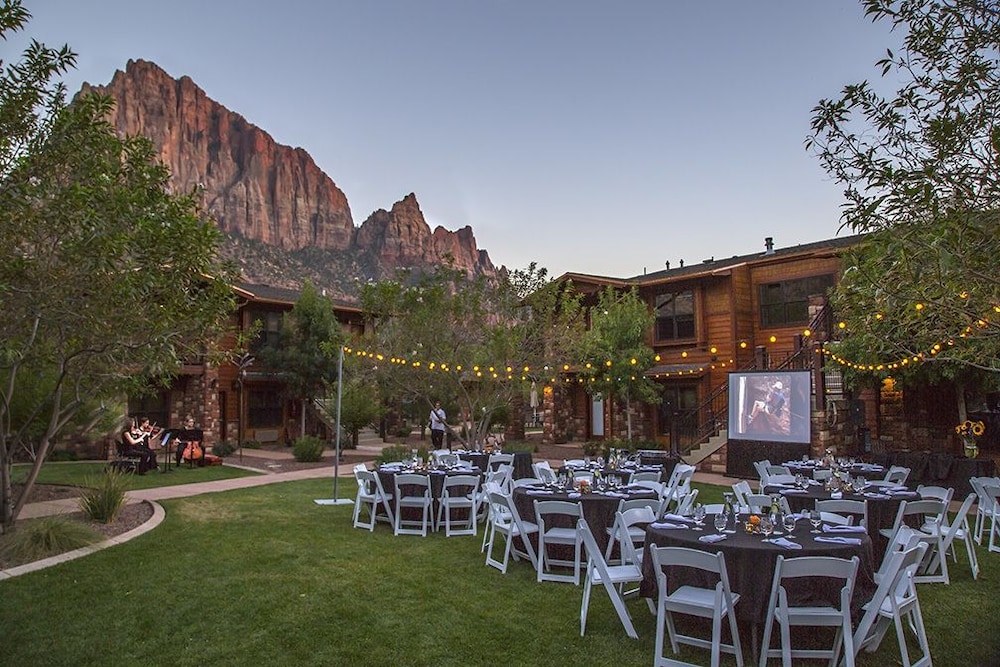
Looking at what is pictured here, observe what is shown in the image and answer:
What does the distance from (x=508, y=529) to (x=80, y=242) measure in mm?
5730

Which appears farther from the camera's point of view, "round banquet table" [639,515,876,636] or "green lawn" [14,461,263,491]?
"green lawn" [14,461,263,491]

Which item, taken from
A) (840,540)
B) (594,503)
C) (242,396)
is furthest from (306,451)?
(840,540)

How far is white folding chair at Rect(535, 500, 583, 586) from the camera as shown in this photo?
6.84 metres

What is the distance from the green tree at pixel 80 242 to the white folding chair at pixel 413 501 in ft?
11.4

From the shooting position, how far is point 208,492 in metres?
13.3

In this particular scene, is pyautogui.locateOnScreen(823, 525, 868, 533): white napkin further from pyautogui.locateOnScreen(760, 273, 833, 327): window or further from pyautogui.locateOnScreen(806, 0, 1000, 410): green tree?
pyautogui.locateOnScreen(760, 273, 833, 327): window

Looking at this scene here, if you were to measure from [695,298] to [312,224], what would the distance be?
70621mm

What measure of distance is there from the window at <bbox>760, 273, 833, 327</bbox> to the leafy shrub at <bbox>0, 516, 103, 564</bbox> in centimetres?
1899

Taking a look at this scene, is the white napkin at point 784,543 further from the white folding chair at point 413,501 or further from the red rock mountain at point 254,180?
the red rock mountain at point 254,180

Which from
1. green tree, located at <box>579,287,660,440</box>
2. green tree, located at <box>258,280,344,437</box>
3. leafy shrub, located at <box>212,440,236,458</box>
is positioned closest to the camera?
green tree, located at <box>579,287,660,440</box>

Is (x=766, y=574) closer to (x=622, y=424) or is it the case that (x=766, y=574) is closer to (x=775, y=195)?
(x=775, y=195)

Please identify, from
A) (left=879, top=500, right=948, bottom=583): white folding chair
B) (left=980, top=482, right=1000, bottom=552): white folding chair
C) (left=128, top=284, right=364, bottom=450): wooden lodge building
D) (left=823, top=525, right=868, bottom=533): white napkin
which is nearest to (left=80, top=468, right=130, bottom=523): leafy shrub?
(left=823, top=525, right=868, bottom=533): white napkin

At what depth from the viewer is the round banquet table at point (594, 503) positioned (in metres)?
7.46

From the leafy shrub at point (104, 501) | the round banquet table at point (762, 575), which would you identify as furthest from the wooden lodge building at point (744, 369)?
the round banquet table at point (762, 575)
